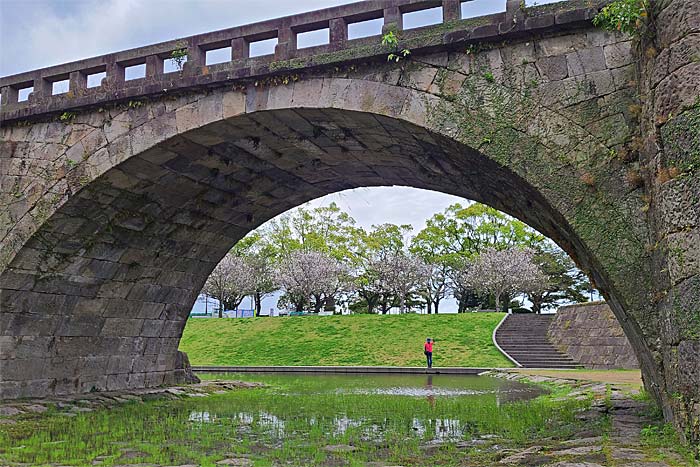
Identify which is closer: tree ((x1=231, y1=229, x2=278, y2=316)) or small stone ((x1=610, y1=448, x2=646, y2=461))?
small stone ((x1=610, y1=448, x2=646, y2=461))

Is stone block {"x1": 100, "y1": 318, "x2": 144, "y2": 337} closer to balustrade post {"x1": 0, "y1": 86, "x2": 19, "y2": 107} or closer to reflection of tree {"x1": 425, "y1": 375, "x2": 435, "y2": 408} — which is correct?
balustrade post {"x1": 0, "y1": 86, "x2": 19, "y2": 107}

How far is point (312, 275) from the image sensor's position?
47562mm

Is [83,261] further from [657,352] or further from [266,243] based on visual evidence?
[266,243]

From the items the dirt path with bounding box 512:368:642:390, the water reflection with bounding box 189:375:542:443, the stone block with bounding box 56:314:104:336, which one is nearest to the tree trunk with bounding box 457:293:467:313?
the dirt path with bounding box 512:368:642:390

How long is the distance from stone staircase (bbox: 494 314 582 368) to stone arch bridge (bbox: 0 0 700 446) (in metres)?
15.2

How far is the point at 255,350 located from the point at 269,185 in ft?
62.8

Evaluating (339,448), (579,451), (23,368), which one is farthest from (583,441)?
(23,368)

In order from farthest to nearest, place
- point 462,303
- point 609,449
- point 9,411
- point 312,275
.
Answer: point 462,303, point 312,275, point 9,411, point 609,449

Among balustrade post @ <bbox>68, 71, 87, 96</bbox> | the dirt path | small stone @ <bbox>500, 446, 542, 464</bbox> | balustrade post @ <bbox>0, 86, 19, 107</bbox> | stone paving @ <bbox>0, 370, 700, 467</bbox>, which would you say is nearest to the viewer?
stone paving @ <bbox>0, 370, 700, 467</bbox>

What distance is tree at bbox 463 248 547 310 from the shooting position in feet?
140

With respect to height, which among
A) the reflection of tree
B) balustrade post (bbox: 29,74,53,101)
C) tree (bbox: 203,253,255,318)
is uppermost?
tree (bbox: 203,253,255,318)

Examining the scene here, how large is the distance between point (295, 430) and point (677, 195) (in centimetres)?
549

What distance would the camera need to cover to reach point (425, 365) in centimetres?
2588

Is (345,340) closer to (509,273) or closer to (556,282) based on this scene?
(509,273)
